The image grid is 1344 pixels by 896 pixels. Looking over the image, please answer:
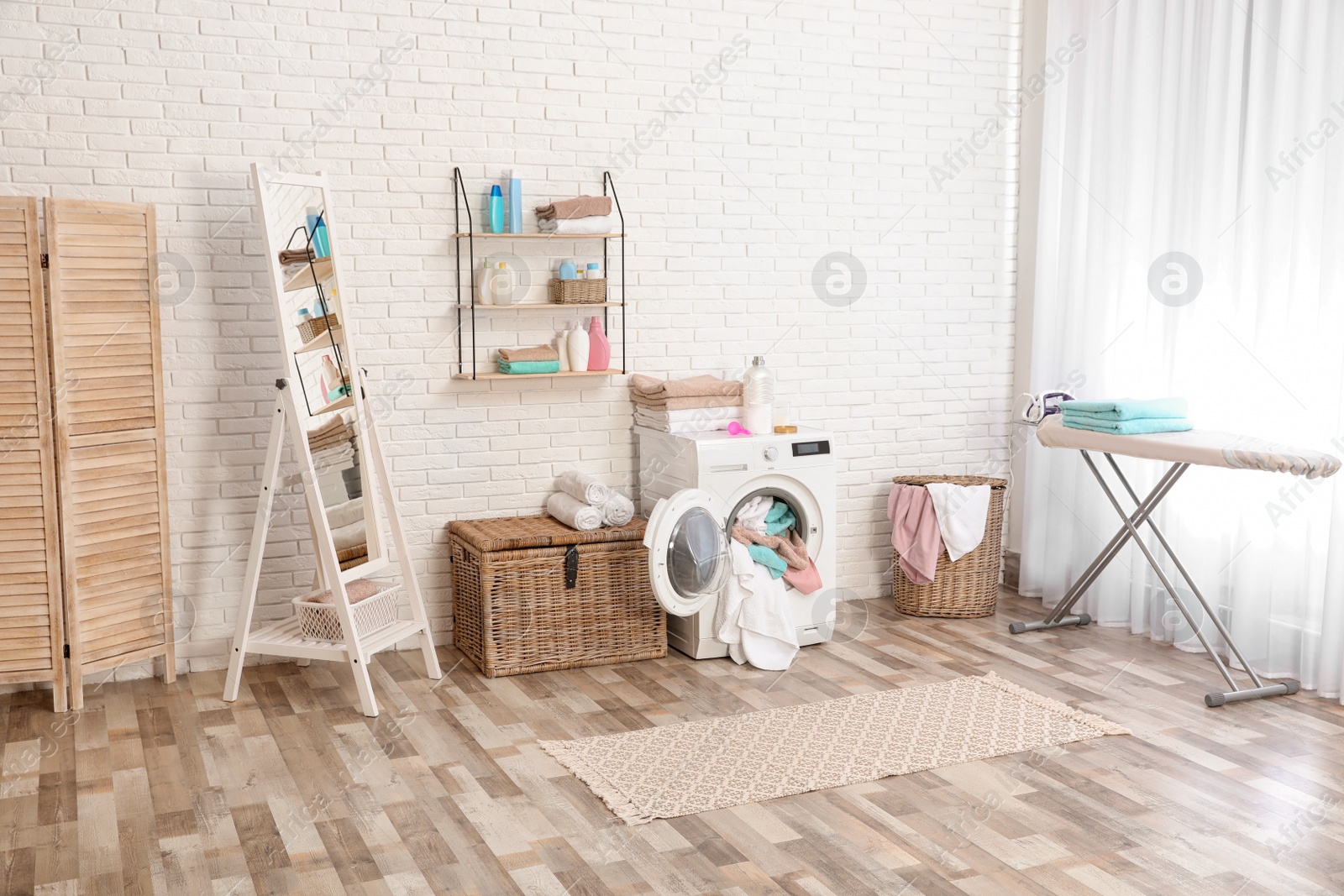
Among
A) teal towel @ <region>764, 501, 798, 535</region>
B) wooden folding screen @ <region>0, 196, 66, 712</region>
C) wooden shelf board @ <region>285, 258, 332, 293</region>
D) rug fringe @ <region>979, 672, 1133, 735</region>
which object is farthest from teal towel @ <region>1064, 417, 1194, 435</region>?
wooden folding screen @ <region>0, 196, 66, 712</region>

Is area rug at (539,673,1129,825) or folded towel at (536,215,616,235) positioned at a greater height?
folded towel at (536,215,616,235)

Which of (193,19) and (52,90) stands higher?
(193,19)

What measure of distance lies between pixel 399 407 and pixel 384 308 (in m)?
0.37

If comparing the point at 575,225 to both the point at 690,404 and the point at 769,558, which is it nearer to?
the point at 690,404

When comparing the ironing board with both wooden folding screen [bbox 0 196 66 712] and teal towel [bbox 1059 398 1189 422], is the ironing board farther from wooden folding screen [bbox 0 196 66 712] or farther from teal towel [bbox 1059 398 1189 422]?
wooden folding screen [bbox 0 196 66 712]

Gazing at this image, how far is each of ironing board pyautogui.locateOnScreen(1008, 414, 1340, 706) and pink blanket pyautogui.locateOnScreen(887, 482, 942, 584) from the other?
42 centimetres

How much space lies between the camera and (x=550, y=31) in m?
4.48

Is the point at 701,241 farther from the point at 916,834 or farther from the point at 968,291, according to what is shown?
the point at 916,834

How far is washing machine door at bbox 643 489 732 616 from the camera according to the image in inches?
159

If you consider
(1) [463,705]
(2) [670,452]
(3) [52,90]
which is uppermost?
(3) [52,90]

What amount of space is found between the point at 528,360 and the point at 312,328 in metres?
0.82

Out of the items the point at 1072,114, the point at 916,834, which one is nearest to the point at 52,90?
the point at 916,834

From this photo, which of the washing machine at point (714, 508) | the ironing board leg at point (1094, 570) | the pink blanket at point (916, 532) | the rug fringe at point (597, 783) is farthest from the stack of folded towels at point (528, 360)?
the ironing board leg at point (1094, 570)

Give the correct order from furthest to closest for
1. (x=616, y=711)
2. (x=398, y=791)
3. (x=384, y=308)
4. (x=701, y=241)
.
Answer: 1. (x=701, y=241)
2. (x=384, y=308)
3. (x=616, y=711)
4. (x=398, y=791)
